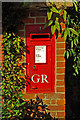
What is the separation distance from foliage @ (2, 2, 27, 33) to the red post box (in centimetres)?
39

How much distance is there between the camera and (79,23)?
3732 millimetres

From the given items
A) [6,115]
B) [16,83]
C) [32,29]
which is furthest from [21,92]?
[32,29]

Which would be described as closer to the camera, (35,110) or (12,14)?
(12,14)

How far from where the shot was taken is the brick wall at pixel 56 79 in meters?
3.79

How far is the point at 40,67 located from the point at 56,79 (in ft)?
1.26

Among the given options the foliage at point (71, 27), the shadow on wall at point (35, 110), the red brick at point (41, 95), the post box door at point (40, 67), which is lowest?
the shadow on wall at point (35, 110)

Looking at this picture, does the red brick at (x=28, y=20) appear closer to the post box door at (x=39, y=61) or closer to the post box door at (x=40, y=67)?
the post box door at (x=39, y=61)

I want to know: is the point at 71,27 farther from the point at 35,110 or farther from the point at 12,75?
the point at 35,110

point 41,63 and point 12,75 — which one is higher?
point 41,63

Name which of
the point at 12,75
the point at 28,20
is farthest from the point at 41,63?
the point at 28,20

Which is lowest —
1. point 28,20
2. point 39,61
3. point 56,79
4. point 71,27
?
point 56,79

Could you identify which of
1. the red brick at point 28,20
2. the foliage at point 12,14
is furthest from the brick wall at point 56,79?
the foliage at point 12,14

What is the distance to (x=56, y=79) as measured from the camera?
3.82m

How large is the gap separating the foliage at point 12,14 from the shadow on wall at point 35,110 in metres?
1.50
